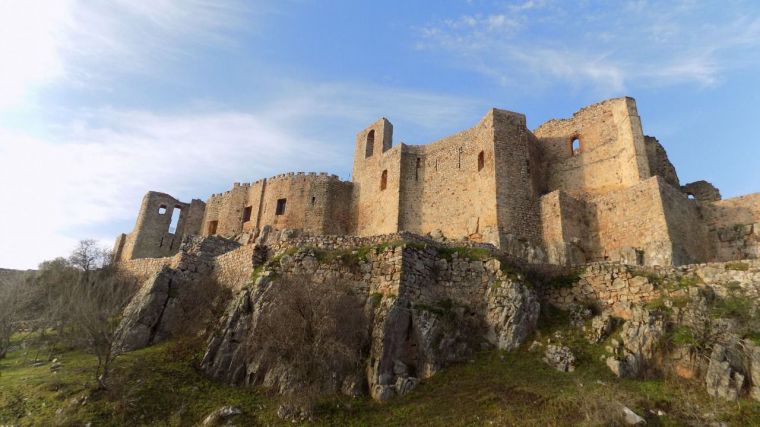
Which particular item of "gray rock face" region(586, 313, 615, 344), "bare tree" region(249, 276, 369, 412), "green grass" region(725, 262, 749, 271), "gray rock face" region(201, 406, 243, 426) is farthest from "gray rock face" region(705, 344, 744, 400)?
"gray rock face" region(201, 406, 243, 426)

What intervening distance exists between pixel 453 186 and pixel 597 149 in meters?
10.6

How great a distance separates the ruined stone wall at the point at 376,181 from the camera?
39562mm

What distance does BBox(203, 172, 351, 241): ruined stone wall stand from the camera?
144 feet

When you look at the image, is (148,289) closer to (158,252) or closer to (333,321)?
(333,321)

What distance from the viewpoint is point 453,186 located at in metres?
36.9

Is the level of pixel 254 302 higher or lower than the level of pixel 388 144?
lower

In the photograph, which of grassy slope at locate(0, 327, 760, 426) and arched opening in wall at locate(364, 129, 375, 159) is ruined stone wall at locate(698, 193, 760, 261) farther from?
arched opening in wall at locate(364, 129, 375, 159)

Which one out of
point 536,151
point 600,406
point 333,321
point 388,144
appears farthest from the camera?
point 388,144

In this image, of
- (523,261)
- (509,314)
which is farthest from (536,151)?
(509,314)

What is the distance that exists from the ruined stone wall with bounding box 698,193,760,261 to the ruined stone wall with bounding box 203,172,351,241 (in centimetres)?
2743

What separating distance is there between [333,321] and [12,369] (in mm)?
16072

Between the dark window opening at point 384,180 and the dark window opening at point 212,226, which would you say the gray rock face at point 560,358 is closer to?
the dark window opening at point 384,180

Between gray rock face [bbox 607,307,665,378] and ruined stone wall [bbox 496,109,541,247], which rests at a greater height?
ruined stone wall [bbox 496,109,541,247]

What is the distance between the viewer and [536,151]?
37.1 metres
